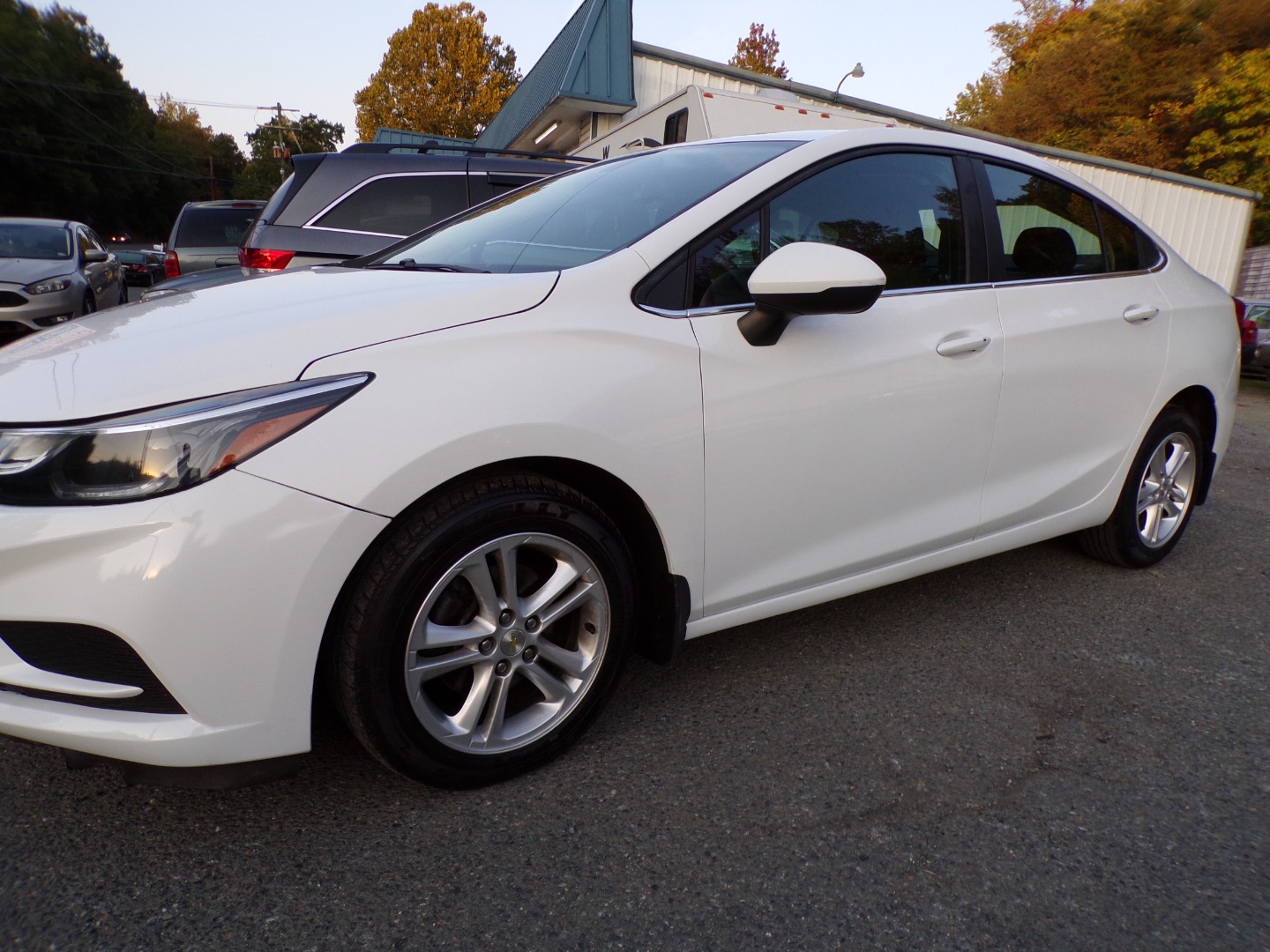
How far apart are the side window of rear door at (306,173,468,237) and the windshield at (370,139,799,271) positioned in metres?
2.70

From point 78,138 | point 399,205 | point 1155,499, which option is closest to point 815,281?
point 1155,499

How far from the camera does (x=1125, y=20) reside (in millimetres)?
29438

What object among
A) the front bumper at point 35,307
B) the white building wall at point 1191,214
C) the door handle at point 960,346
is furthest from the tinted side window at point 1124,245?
the white building wall at point 1191,214

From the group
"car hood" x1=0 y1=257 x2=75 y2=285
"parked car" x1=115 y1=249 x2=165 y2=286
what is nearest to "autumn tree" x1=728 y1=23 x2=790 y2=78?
"parked car" x1=115 y1=249 x2=165 y2=286

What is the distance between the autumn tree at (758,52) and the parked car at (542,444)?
153 feet

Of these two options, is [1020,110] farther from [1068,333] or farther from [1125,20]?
[1068,333]

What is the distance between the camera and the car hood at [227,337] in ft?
5.69

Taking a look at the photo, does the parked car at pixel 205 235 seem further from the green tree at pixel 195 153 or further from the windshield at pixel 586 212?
the green tree at pixel 195 153

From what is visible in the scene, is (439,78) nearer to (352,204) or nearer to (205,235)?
(205,235)

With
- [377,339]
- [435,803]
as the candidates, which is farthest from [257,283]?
[435,803]

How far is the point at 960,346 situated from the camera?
2682mm

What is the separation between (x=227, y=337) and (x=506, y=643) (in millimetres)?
876

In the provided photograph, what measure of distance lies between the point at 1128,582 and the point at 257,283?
3295 mm

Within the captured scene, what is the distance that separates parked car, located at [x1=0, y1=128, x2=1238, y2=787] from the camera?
1666 millimetres
